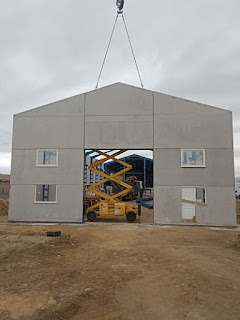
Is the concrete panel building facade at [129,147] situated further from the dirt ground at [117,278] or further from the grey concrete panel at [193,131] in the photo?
the dirt ground at [117,278]

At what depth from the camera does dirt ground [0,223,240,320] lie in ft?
13.7

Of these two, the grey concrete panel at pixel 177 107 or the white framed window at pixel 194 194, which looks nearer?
the white framed window at pixel 194 194

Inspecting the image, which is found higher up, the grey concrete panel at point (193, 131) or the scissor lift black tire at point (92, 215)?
the grey concrete panel at point (193, 131)

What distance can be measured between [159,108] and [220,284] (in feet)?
34.2

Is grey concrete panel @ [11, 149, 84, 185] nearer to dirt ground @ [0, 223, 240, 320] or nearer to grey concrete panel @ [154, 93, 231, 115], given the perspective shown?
dirt ground @ [0, 223, 240, 320]

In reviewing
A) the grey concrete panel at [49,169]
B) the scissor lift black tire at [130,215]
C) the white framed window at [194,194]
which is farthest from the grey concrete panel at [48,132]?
the white framed window at [194,194]

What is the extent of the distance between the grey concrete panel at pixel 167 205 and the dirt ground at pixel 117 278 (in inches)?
138

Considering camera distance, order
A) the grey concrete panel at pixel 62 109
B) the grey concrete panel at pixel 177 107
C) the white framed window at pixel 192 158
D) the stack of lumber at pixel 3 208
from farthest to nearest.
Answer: the stack of lumber at pixel 3 208 < the grey concrete panel at pixel 62 109 < the grey concrete panel at pixel 177 107 < the white framed window at pixel 192 158

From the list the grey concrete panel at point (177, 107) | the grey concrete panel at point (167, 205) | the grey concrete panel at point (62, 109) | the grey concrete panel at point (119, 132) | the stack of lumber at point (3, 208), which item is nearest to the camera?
the grey concrete panel at point (167, 205)

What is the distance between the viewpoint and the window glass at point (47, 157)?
14.5 m

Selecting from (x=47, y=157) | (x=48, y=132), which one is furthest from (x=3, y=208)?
(x=48, y=132)

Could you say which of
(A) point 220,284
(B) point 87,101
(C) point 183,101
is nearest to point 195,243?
(A) point 220,284

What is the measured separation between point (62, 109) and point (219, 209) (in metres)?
10.3

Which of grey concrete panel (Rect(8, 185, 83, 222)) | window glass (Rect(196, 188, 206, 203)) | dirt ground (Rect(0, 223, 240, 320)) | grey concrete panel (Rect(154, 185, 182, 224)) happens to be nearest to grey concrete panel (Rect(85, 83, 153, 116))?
grey concrete panel (Rect(154, 185, 182, 224))
